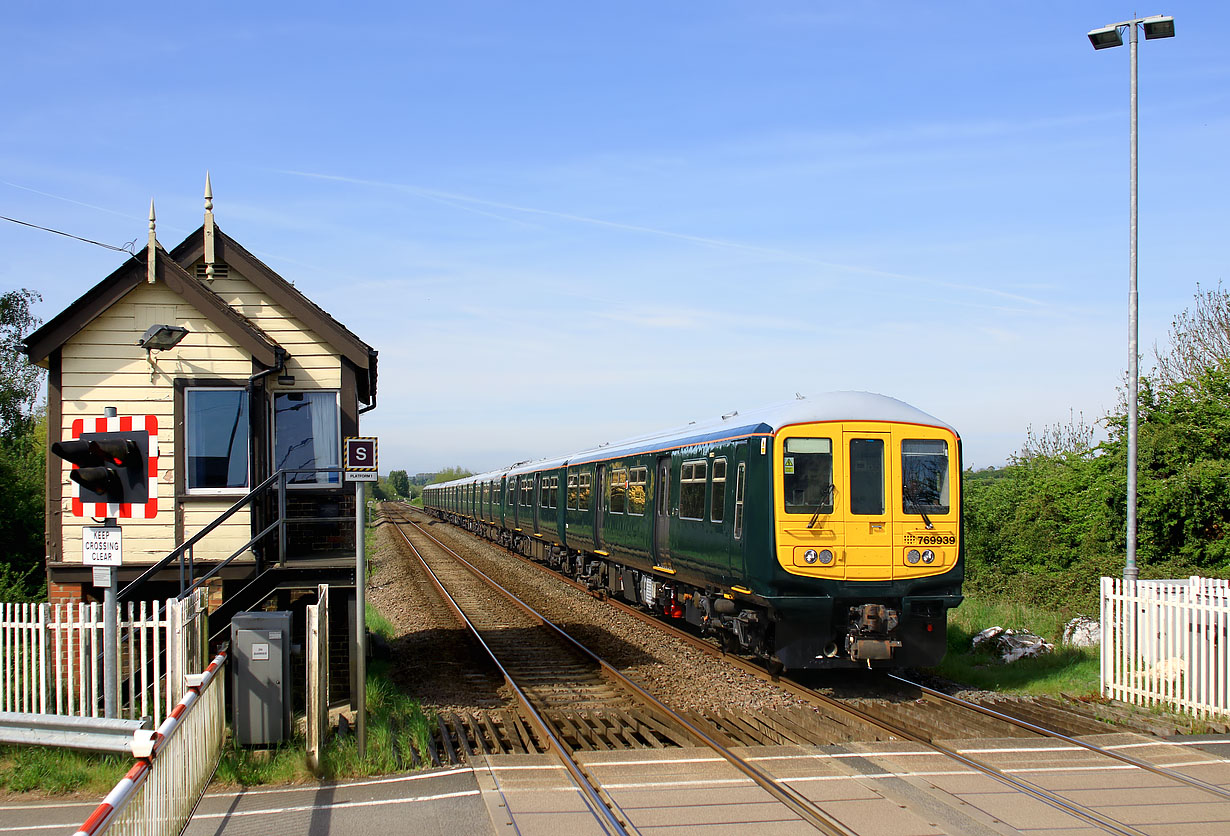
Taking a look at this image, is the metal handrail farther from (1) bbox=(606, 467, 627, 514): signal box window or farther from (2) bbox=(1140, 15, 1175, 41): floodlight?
(2) bbox=(1140, 15, 1175, 41): floodlight

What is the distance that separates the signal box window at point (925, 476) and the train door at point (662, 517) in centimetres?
453

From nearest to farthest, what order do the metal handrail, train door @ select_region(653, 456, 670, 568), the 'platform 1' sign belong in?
the 'platform 1' sign, the metal handrail, train door @ select_region(653, 456, 670, 568)

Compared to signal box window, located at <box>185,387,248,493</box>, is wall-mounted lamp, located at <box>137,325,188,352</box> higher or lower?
higher

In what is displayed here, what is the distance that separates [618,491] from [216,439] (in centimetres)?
905

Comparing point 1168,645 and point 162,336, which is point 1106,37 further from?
point 162,336

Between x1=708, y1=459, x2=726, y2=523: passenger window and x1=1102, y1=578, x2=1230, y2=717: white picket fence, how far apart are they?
416 centimetres

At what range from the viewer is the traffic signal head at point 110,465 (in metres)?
6.73

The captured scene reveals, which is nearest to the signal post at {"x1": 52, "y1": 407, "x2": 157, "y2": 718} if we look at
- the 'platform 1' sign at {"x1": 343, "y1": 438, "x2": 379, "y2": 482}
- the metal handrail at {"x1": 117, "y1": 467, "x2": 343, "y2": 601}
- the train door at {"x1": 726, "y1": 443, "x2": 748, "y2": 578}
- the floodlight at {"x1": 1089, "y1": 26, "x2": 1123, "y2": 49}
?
the 'platform 1' sign at {"x1": 343, "y1": 438, "x2": 379, "y2": 482}

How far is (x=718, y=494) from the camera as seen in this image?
41.3ft

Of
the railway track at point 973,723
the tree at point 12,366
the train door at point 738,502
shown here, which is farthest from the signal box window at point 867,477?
the tree at point 12,366

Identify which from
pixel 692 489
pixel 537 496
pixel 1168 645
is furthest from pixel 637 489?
pixel 537 496

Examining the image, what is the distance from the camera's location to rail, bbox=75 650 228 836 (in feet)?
14.4

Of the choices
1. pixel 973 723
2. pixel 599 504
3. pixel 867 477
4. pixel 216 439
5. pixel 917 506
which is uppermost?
pixel 216 439

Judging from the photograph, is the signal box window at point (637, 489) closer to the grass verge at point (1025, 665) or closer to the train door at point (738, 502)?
the train door at point (738, 502)
